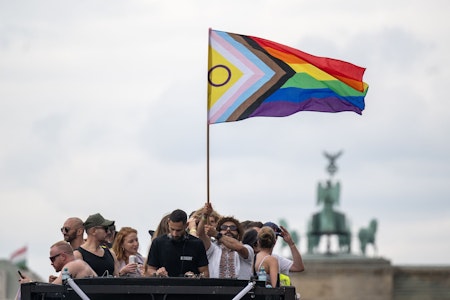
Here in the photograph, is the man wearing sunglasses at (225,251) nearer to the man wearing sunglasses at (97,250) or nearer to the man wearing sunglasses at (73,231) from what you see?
the man wearing sunglasses at (97,250)

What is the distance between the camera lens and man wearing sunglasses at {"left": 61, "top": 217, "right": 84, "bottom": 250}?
16.2m

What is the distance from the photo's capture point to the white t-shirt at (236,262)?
55.4 ft

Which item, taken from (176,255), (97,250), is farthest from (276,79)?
(176,255)

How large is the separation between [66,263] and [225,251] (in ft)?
9.08

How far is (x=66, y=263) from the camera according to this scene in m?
14.5

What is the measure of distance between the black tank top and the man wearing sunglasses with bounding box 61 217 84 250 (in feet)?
1.42

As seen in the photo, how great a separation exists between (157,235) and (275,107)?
112 inches

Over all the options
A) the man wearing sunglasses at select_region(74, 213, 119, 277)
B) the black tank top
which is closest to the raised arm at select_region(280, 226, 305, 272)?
the man wearing sunglasses at select_region(74, 213, 119, 277)

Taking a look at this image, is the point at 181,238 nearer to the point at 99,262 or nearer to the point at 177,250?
the point at 177,250

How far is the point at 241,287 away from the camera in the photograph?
13.6 m

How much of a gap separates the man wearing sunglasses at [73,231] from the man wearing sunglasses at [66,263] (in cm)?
156

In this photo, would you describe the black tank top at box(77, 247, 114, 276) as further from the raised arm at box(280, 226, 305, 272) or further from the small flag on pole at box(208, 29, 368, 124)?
the small flag on pole at box(208, 29, 368, 124)

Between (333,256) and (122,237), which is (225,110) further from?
(333,256)

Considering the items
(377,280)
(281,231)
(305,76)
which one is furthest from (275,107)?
(377,280)
